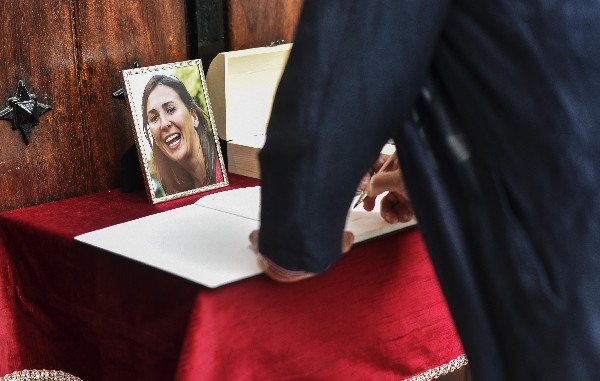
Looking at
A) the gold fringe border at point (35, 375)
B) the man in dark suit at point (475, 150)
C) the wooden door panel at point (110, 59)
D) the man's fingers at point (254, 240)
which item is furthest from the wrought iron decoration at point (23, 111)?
the man in dark suit at point (475, 150)

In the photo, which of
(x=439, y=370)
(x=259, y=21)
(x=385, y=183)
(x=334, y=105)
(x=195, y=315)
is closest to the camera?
(x=334, y=105)

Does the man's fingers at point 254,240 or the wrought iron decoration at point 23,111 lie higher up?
the wrought iron decoration at point 23,111

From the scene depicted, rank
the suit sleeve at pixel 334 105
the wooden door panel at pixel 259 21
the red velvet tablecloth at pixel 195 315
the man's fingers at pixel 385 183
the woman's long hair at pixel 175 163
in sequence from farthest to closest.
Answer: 1. the wooden door panel at pixel 259 21
2. the woman's long hair at pixel 175 163
3. the man's fingers at pixel 385 183
4. the red velvet tablecloth at pixel 195 315
5. the suit sleeve at pixel 334 105

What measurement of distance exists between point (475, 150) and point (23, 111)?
0.93 meters

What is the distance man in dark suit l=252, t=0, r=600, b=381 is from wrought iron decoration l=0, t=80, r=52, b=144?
2.30ft

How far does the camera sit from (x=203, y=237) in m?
1.55

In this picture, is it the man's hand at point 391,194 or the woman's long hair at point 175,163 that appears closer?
the man's hand at point 391,194

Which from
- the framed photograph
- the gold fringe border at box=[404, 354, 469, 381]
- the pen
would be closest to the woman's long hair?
the framed photograph

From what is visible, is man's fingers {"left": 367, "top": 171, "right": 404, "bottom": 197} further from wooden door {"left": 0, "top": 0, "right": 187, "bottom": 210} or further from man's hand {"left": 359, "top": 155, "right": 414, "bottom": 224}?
wooden door {"left": 0, "top": 0, "right": 187, "bottom": 210}

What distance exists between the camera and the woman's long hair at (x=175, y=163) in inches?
72.6

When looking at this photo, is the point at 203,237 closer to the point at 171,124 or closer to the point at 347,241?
the point at 347,241

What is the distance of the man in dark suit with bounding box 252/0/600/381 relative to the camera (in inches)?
45.1

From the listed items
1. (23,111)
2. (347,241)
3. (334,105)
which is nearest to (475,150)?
(334,105)

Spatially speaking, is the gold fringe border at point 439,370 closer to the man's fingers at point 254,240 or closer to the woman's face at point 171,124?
the man's fingers at point 254,240
